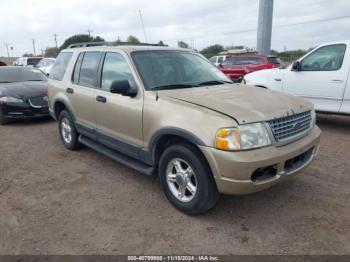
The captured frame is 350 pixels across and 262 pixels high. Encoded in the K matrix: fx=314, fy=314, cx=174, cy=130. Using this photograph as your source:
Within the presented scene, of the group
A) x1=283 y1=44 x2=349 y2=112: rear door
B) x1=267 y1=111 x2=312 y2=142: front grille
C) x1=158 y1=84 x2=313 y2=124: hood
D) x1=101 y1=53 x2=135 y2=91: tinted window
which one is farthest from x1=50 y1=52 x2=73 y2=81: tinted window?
x1=283 y1=44 x2=349 y2=112: rear door

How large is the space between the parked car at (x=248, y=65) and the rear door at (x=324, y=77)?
5863 mm

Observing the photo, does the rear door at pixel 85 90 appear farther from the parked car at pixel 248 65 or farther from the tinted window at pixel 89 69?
the parked car at pixel 248 65

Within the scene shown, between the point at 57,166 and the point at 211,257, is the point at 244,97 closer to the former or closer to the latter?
the point at 211,257

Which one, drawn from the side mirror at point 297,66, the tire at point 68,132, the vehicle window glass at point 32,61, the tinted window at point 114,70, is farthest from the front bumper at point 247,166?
the vehicle window glass at point 32,61

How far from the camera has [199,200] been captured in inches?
126

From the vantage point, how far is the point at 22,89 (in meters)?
8.16

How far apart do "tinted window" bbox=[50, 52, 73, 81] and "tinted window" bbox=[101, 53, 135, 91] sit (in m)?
1.43

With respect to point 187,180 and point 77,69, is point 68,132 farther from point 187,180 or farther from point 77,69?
point 187,180

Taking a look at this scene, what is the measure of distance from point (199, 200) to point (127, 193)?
1195mm

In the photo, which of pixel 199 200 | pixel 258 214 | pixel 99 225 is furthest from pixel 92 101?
pixel 258 214

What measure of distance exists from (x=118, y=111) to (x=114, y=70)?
0.61 m

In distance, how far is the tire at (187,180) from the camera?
3.12 meters

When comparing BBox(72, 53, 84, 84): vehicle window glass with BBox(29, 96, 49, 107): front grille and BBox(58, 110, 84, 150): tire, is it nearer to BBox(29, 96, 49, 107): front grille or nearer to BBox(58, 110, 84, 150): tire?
BBox(58, 110, 84, 150): tire

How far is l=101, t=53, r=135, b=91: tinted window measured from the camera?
4016 millimetres
